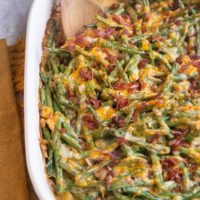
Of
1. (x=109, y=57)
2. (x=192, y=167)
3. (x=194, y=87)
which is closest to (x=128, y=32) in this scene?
(x=109, y=57)

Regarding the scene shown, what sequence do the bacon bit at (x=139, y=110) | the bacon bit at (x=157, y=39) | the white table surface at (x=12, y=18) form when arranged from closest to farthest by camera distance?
the bacon bit at (x=139, y=110) < the bacon bit at (x=157, y=39) < the white table surface at (x=12, y=18)

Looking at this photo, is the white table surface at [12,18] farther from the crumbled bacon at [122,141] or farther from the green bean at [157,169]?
the green bean at [157,169]

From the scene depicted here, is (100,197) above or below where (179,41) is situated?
below

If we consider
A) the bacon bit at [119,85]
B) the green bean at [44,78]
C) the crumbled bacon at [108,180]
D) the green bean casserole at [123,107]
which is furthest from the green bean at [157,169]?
the green bean at [44,78]

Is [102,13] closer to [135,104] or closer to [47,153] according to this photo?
[135,104]

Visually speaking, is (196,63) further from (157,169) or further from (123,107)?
(157,169)

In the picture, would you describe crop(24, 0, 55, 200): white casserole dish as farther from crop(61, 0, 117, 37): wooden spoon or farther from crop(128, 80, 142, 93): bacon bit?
crop(128, 80, 142, 93): bacon bit

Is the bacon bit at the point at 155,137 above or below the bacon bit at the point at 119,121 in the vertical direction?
below

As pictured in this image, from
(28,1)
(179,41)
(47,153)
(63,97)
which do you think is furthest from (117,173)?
(28,1)
